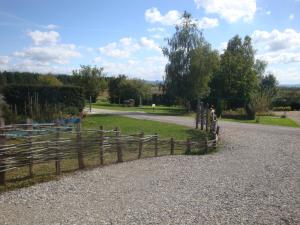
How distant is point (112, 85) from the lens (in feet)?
189

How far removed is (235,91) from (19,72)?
93.0 feet

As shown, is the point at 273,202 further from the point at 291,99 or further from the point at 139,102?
the point at 291,99

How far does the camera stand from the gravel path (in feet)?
23.4

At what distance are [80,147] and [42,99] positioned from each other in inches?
736

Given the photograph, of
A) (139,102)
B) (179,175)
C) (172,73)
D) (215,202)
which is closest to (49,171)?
(179,175)

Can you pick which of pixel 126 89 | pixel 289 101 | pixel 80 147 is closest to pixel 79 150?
pixel 80 147

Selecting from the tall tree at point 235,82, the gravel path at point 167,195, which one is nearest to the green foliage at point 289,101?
the tall tree at point 235,82

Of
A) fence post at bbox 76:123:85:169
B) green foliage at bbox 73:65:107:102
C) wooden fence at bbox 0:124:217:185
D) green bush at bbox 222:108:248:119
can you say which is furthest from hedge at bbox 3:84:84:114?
fence post at bbox 76:123:85:169

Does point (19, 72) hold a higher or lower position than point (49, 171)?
higher

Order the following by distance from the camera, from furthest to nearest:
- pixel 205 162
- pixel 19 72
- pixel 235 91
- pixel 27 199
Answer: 1. pixel 19 72
2. pixel 235 91
3. pixel 205 162
4. pixel 27 199

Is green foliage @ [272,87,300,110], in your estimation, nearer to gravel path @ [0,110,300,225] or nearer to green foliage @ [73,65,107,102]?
green foliage @ [73,65,107,102]

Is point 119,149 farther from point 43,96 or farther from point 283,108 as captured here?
point 283,108

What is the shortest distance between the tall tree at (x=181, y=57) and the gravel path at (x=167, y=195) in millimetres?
23746

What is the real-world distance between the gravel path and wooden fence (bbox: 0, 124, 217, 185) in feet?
2.08
